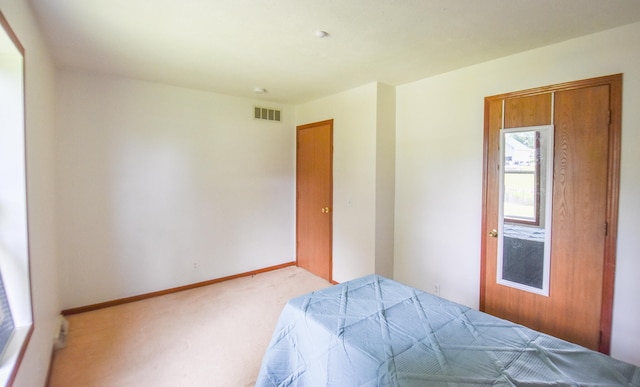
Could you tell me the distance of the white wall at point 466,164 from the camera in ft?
6.55

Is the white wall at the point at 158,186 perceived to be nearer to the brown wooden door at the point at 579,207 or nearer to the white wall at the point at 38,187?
the white wall at the point at 38,187

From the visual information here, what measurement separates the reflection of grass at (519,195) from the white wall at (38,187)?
3.29 m

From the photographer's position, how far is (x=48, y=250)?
2.30m

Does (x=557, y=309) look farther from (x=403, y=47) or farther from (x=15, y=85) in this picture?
(x=15, y=85)

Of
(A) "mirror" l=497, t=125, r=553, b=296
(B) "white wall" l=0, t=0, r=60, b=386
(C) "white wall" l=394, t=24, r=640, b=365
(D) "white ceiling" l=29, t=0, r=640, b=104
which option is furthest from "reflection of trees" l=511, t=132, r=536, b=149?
(B) "white wall" l=0, t=0, r=60, b=386

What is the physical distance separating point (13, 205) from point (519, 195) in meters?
3.39

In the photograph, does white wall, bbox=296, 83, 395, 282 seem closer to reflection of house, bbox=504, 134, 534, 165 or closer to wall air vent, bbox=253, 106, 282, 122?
wall air vent, bbox=253, 106, 282, 122

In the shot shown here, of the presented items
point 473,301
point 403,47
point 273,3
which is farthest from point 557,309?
point 273,3

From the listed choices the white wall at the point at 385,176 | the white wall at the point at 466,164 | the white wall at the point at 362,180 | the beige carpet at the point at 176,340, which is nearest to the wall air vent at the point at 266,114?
the white wall at the point at 362,180

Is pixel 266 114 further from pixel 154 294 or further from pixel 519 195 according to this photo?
pixel 519 195

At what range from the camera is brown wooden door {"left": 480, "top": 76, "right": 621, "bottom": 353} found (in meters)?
2.08

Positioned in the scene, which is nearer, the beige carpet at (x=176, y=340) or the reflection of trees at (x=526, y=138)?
the beige carpet at (x=176, y=340)

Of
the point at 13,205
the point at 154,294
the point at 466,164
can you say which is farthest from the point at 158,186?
the point at 466,164

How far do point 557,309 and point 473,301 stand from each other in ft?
2.11
